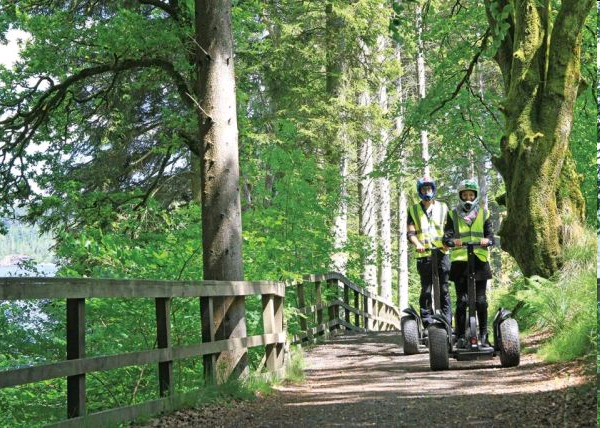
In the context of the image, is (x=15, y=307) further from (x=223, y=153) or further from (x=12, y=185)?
(x=12, y=185)

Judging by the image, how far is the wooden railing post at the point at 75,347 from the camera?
19.4ft

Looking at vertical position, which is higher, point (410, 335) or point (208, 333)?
point (208, 333)

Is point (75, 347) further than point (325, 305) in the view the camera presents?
Answer: No

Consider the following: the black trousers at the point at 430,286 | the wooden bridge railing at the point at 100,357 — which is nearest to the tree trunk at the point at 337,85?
the black trousers at the point at 430,286

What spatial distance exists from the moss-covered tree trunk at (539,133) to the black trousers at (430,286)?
2.42 m

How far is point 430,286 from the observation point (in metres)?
11.2

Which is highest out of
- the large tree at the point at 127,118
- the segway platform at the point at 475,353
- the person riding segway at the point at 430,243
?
the large tree at the point at 127,118

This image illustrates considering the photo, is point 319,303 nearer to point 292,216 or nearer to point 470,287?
point 292,216

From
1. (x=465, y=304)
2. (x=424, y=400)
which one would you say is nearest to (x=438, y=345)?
(x=465, y=304)

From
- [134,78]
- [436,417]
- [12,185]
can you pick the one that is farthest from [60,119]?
[436,417]

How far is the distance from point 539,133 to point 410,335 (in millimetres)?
3693

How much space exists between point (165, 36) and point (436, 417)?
26.8 feet

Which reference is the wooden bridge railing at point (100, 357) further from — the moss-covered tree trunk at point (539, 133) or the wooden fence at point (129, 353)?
the moss-covered tree trunk at point (539, 133)

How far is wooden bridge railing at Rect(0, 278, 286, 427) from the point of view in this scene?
544cm
